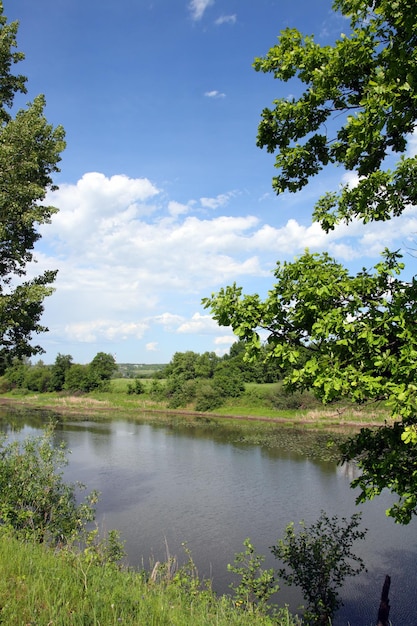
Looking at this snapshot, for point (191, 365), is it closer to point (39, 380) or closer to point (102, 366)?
point (102, 366)

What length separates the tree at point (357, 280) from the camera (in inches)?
179

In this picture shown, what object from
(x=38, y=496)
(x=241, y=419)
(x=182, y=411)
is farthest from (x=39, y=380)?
(x=38, y=496)

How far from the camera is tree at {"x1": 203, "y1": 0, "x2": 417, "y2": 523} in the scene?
14.9ft

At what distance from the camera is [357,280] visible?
5082 mm

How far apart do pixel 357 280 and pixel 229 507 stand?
57.5 ft

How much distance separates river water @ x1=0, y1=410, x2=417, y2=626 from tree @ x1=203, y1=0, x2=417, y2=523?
6656 mm

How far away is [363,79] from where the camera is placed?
606 centimetres

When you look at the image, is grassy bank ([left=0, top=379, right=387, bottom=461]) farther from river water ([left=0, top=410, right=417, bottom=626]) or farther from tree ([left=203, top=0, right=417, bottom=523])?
tree ([left=203, top=0, right=417, bottom=523])

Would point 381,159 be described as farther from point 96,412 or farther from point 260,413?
point 96,412

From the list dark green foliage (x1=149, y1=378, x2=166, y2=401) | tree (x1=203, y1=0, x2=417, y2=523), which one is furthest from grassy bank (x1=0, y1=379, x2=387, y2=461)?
tree (x1=203, y1=0, x2=417, y2=523)

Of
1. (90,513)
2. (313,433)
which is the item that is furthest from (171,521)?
(313,433)

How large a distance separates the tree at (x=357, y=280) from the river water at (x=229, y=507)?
6.66 m

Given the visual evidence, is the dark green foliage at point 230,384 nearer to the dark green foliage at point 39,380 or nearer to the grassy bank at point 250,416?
the grassy bank at point 250,416

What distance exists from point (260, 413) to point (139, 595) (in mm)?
51577
